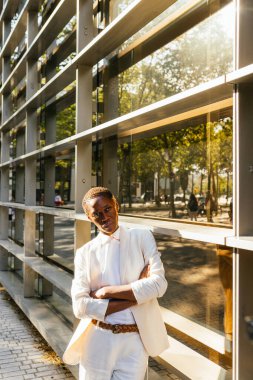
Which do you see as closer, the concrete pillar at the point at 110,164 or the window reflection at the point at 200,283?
the window reflection at the point at 200,283

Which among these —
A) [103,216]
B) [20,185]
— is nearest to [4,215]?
[20,185]

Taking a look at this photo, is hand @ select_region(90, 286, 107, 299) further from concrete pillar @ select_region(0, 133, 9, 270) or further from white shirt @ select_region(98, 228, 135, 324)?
concrete pillar @ select_region(0, 133, 9, 270)

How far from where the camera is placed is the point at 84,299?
2.41 meters

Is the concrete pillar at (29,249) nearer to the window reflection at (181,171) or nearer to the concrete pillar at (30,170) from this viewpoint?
the concrete pillar at (30,170)

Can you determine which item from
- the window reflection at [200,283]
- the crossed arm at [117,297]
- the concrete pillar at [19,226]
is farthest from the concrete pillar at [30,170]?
the crossed arm at [117,297]

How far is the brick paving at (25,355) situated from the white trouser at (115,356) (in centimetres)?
220

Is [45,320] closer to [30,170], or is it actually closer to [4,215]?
[30,170]

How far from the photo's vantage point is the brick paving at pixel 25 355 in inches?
176

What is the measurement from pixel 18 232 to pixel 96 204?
23.9 feet

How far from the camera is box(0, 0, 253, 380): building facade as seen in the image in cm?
216

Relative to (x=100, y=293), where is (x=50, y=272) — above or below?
below

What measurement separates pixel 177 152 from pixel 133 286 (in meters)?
1.61

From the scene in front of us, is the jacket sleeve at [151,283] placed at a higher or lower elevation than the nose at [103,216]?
lower

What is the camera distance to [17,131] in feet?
31.2
